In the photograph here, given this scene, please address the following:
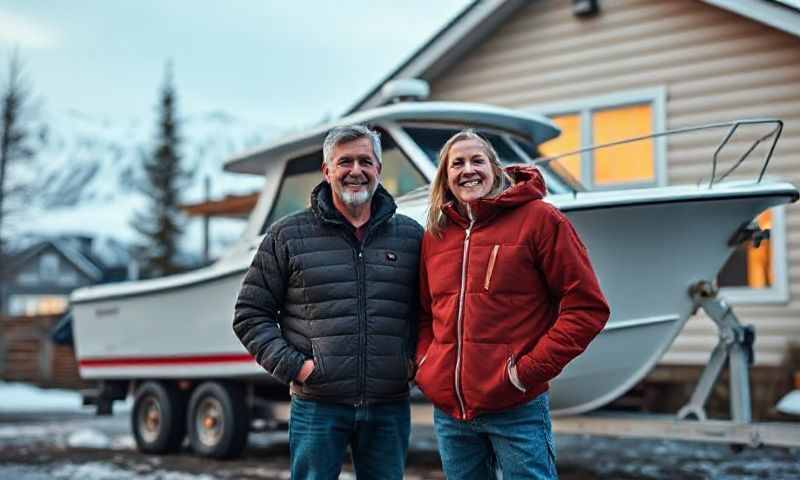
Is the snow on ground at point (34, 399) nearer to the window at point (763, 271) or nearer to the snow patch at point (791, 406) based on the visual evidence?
the window at point (763, 271)

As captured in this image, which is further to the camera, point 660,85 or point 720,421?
point 660,85

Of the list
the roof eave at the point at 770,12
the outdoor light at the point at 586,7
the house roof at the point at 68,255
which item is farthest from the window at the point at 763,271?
the house roof at the point at 68,255

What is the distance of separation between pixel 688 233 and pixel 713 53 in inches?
177

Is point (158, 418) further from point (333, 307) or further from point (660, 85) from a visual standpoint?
point (660, 85)

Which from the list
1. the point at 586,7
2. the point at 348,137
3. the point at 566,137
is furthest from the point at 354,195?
the point at 586,7

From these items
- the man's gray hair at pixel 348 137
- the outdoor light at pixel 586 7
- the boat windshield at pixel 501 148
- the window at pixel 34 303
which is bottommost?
the window at pixel 34 303

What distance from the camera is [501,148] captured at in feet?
23.0

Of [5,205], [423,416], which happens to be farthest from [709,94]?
[5,205]

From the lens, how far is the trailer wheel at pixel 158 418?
→ 8367mm

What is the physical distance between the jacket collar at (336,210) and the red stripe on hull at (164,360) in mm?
3569

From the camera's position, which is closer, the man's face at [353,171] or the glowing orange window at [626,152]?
the man's face at [353,171]

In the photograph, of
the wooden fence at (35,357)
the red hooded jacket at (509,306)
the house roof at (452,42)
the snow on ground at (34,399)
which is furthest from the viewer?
the wooden fence at (35,357)

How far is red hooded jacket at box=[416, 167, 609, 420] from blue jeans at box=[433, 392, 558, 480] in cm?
6

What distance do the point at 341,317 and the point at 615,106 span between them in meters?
7.39
